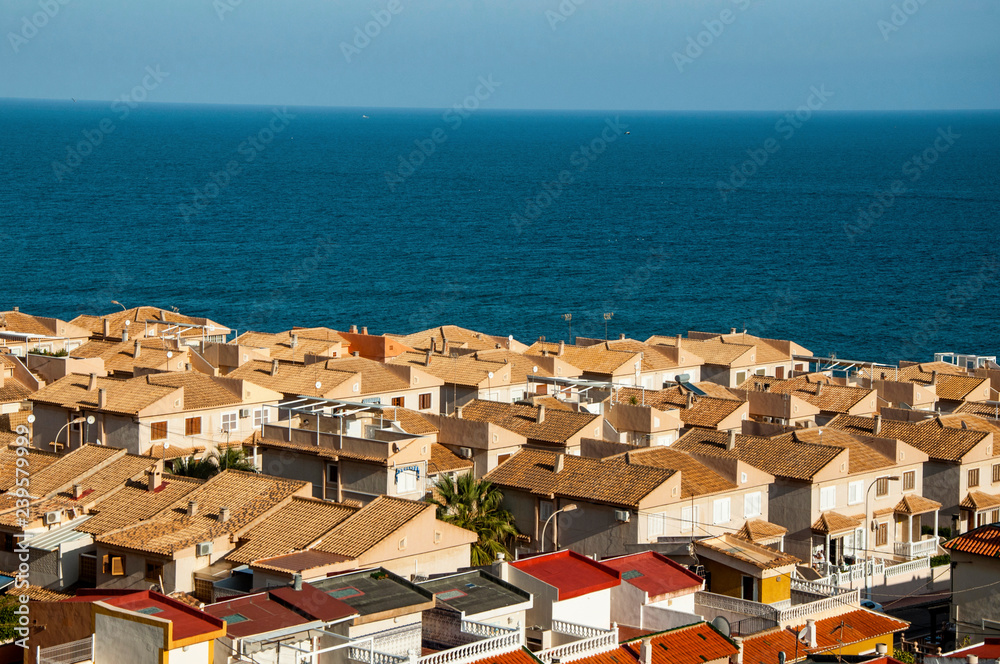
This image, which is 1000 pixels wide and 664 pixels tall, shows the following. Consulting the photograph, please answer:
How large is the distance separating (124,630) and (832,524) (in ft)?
71.1

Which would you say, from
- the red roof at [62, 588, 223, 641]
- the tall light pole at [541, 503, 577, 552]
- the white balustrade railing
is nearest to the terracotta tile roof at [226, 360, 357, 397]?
the tall light pole at [541, 503, 577, 552]

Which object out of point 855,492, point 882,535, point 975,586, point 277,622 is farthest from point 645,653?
point 882,535

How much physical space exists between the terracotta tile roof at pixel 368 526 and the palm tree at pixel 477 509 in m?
3.57

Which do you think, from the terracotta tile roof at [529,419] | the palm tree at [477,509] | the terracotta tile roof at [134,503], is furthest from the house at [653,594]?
the terracotta tile roof at [529,419]

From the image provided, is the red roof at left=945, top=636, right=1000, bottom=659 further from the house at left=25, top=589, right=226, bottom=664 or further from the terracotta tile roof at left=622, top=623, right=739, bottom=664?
the house at left=25, top=589, right=226, bottom=664

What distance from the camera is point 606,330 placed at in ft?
311

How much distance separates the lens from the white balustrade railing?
2266cm

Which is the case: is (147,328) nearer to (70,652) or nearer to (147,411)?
(147,411)

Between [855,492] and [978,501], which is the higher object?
[855,492]

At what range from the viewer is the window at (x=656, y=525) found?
3378 cm

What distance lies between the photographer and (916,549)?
37.2m

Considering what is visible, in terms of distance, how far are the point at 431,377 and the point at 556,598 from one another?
74.0ft

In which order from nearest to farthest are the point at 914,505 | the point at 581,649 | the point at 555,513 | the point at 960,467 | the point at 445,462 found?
the point at 581,649 → the point at 555,513 → the point at 445,462 → the point at 914,505 → the point at 960,467

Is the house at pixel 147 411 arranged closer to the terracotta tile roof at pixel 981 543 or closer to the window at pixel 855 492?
the window at pixel 855 492
